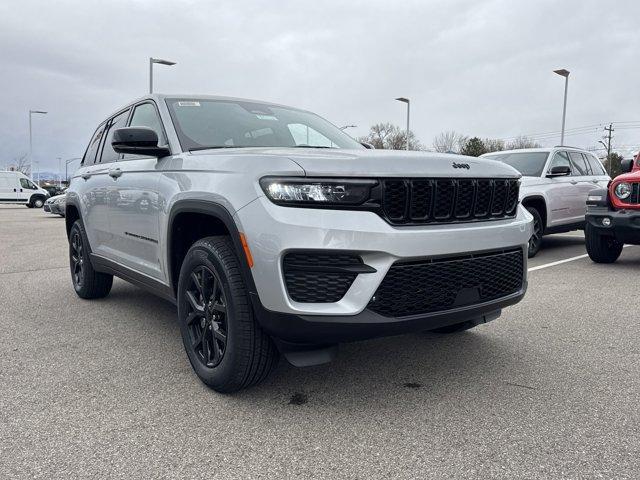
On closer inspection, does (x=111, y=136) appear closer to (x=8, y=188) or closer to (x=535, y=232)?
(x=535, y=232)

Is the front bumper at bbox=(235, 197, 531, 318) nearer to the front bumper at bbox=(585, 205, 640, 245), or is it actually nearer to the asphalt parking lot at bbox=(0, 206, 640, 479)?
the asphalt parking lot at bbox=(0, 206, 640, 479)

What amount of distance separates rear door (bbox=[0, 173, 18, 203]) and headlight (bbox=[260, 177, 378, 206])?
109 feet

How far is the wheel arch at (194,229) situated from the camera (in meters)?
2.61

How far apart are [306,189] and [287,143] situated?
1.36 metres

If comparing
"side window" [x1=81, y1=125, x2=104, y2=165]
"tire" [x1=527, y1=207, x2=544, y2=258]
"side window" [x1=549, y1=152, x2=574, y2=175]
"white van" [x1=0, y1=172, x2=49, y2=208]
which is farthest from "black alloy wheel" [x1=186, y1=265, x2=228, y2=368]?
"white van" [x1=0, y1=172, x2=49, y2=208]

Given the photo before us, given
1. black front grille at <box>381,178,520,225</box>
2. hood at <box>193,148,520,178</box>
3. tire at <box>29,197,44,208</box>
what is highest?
hood at <box>193,148,520,178</box>

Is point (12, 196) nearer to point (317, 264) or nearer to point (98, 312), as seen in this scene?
point (98, 312)

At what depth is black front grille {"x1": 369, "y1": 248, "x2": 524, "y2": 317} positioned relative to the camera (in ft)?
8.16

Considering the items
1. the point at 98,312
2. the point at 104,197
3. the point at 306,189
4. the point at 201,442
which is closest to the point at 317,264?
the point at 306,189

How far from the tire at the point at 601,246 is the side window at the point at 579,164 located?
1899 millimetres

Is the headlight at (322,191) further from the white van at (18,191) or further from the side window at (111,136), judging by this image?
the white van at (18,191)

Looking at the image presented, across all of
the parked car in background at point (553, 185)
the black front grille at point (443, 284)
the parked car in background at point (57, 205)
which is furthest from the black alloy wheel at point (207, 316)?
the parked car in background at point (57, 205)

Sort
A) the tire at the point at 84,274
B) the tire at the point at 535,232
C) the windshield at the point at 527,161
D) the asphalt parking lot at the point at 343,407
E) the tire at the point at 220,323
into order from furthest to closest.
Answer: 1. the windshield at the point at 527,161
2. the tire at the point at 535,232
3. the tire at the point at 84,274
4. the tire at the point at 220,323
5. the asphalt parking lot at the point at 343,407

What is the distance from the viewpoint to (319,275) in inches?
95.9
